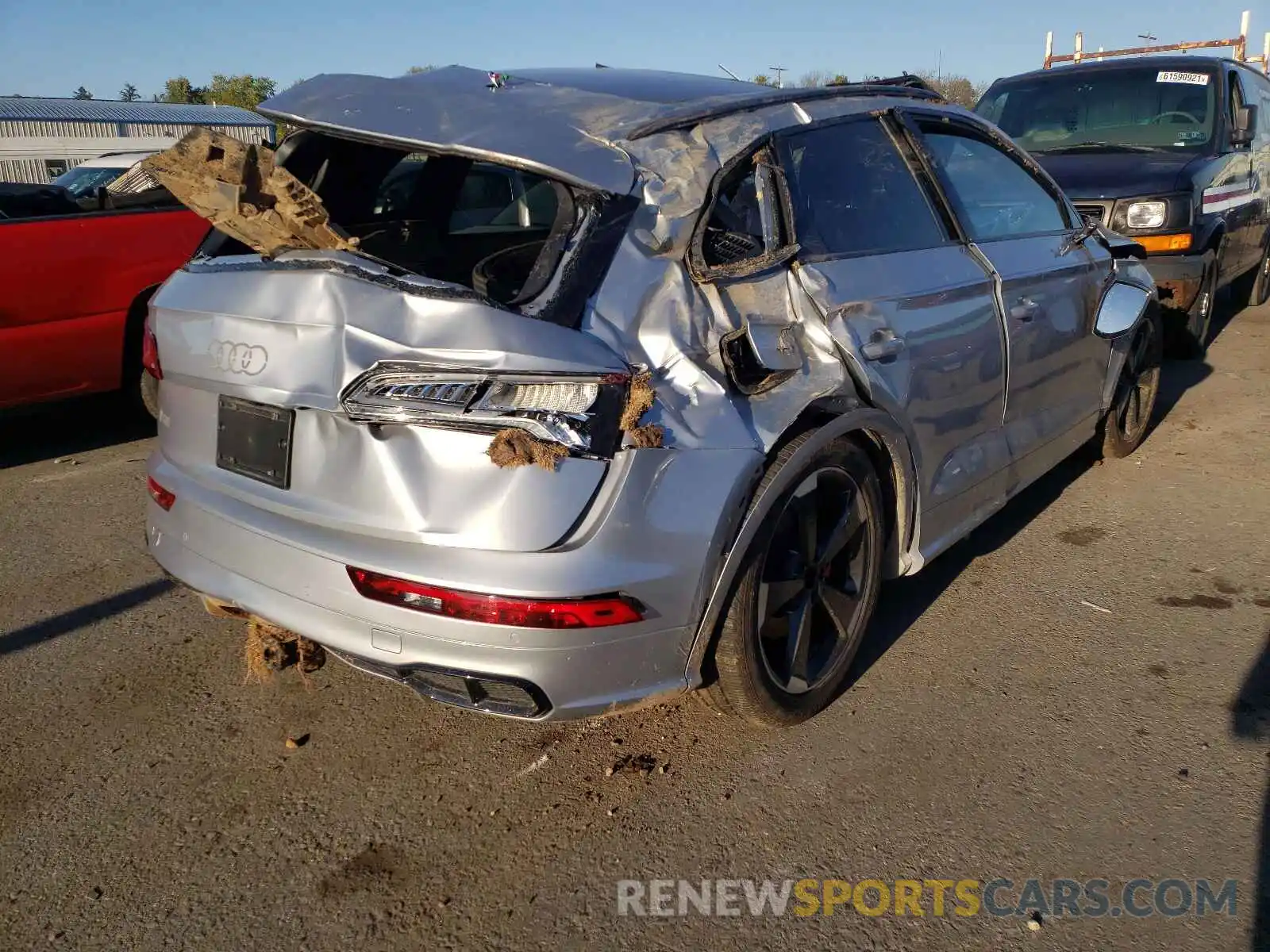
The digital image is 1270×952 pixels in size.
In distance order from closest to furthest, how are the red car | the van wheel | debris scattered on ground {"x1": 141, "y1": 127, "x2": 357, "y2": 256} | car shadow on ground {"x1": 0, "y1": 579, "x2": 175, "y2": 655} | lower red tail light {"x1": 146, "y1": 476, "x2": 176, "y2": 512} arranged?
1. debris scattered on ground {"x1": 141, "y1": 127, "x2": 357, "y2": 256}
2. lower red tail light {"x1": 146, "y1": 476, "x2": 176, "y2": 512}
3. car shadow on ground {"x1": 0, "y1": 579, "x2": 175, "y2": 655}
4. the red car
5. the van wheel

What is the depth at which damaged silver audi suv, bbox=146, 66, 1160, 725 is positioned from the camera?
2305 mm

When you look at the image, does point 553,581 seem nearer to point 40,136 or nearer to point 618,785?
point 618,785

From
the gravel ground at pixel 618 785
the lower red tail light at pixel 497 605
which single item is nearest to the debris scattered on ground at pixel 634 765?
the gravel ground at pixel 618 785

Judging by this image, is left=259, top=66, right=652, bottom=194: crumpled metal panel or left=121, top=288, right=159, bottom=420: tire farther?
left=121, top=288, right=159, bottom=420: tire

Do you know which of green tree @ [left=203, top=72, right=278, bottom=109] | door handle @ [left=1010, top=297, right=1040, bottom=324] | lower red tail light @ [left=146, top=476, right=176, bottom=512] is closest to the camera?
lower red tail light @ [left=146, top=476, right=176, bottom=512]

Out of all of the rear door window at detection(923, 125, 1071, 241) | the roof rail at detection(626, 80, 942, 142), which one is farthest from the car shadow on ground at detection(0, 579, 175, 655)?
the rear door window at detection(923, 125, 1071, 241)

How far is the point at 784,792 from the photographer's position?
2840mm

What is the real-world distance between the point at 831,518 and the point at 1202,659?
147 cm

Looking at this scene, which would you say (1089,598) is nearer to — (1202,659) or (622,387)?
(1202,659)

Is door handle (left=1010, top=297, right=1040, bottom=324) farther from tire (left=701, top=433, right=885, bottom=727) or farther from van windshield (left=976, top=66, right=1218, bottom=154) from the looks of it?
van windshield (left=976, top=66, right=1218, bottom=154)

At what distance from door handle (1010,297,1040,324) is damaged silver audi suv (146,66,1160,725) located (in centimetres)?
16

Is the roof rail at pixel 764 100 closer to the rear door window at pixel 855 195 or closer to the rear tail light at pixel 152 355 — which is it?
the rear door window at pixel 855 195

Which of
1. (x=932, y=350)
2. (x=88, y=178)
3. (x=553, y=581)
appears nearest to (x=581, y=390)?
(x=553, y=581)

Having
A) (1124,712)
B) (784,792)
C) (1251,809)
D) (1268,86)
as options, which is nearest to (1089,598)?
(1124,712)
